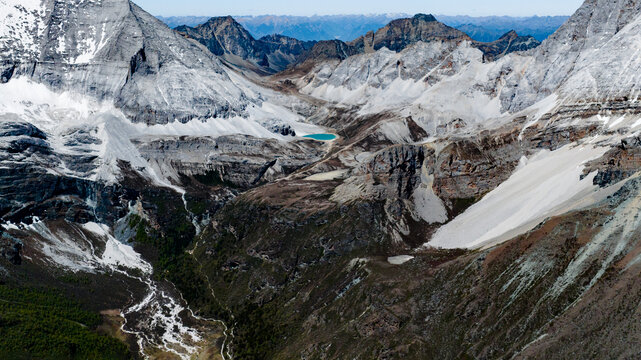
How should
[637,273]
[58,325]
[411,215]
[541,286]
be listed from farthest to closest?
[411,215]
[58,325]
[541,286]
[637,273]

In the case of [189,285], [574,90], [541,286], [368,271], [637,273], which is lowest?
[189,285]

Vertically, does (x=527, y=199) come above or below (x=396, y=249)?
above

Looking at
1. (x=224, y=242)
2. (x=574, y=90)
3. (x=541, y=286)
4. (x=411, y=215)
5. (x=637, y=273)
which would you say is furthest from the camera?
(x=574, y=90)

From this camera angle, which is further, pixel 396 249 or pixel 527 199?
pixel 527 199

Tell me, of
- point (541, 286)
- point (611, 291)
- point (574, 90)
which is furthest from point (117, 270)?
point (574, 90)

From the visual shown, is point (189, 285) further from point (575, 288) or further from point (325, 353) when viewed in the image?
point (575, 288)

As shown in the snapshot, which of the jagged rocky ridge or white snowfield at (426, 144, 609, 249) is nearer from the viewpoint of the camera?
the jagged rocky ridge

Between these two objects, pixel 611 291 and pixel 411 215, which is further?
pixel 411 215

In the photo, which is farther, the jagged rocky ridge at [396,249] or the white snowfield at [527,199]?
the white snowfield at [527,199]
